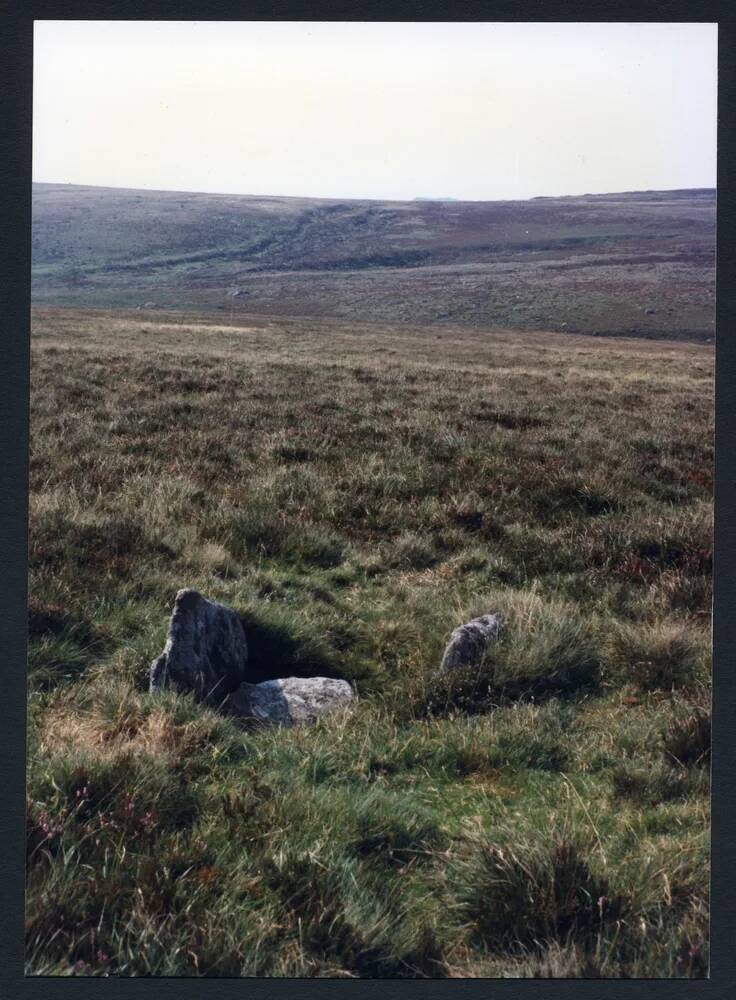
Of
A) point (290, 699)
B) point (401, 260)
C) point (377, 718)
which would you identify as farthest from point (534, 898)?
point (401, 260)

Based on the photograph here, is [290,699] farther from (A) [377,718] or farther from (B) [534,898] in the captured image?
(B) [534,898]

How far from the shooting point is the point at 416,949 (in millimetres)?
3633

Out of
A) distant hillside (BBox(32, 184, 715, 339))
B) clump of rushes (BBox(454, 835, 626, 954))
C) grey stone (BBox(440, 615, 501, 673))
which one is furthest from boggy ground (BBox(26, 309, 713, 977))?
distant hillside (BBox(32, 184, 715, 339))

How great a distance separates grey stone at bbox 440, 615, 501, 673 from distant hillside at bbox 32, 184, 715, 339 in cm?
4003

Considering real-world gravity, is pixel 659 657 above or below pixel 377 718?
above

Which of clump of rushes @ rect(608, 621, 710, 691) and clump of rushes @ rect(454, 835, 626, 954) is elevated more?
clump of rushes @ rect(608, 621, 710, 691)

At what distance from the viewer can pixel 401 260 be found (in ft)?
254

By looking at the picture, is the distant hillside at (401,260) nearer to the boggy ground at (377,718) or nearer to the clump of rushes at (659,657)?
the boggy ground at (377,718)

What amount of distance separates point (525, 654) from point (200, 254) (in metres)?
80.1

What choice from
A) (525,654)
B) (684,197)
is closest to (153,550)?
(525,654)

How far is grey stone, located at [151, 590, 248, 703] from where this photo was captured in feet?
16.6

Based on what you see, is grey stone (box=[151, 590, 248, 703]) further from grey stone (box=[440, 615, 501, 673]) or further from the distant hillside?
the distant hillside

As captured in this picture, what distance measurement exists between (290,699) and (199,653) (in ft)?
1.89

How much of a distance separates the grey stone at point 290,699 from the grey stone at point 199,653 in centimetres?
12
